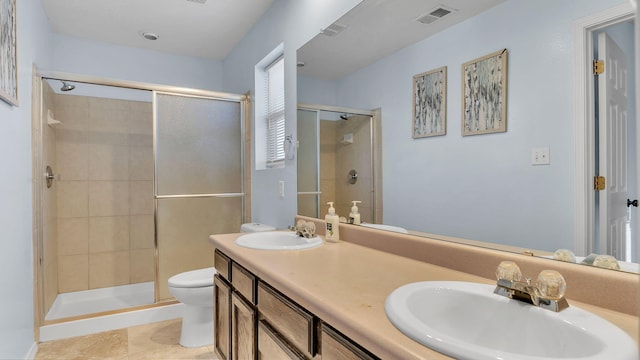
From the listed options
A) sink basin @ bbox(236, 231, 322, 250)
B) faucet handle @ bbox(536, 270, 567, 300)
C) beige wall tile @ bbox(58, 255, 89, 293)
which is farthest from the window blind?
beige wall tile @ bbox(58, 255, 89, 293)

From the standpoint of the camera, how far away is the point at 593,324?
665 mm

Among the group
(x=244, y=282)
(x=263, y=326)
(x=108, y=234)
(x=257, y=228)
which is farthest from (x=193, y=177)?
(x=263, y=326)

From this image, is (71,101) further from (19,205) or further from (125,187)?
(19,205)

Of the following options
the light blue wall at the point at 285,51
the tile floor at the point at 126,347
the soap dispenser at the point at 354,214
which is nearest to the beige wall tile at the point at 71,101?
the light blue wall at the point at 285,51

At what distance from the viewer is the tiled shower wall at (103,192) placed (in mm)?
3215

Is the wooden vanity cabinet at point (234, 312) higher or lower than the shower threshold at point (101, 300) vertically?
higher

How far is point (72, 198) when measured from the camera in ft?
10.6

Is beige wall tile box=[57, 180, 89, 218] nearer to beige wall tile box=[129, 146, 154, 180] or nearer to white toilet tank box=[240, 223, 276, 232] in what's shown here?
beige wall tile box=[129, 146, 154, 180]

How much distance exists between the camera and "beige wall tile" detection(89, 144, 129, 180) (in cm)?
333

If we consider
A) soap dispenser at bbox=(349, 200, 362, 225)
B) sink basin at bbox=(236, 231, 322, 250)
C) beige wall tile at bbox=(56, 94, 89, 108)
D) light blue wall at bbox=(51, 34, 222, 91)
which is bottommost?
sink basin at bbox=(236, 231, 322, 250)

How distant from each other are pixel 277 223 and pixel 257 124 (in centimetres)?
90

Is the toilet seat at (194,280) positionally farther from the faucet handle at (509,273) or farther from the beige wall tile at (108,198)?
the faucet handle at (509,273)

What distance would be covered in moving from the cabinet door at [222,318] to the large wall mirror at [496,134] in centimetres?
88

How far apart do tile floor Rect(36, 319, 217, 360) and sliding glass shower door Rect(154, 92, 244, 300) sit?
0.41m
